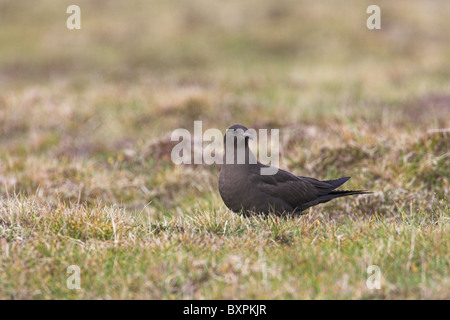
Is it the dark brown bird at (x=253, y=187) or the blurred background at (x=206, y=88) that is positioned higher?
the blurred background at (x=206, y=88)

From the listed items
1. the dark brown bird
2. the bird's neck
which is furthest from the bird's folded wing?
the bird's neck

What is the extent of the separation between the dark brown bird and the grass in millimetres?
234

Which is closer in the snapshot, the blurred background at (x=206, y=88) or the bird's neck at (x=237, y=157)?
the bird's neck at (x=237, y=157)

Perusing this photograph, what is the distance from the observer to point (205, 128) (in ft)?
34.7

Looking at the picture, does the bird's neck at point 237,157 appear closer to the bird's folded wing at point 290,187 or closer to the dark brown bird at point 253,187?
the dark brown bird at point 253,187

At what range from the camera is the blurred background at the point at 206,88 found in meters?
7.67

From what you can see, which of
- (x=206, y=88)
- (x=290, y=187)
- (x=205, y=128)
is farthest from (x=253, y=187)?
(x=206, y=88)

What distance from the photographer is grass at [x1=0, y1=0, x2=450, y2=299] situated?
4.20m

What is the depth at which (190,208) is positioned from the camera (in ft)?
22.6

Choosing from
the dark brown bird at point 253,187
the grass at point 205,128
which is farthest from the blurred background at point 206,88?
the dark brown bird at point 253,187

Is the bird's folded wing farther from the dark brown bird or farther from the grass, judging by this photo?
the grass

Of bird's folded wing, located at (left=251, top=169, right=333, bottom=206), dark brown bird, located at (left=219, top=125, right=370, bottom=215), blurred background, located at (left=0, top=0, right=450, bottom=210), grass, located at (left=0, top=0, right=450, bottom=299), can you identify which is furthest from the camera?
blurred background, located at (left=0, top=0, right=450, bottom=210)

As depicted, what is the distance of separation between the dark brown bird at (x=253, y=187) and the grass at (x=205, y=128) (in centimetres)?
23

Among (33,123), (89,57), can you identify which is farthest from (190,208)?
(89,57)
